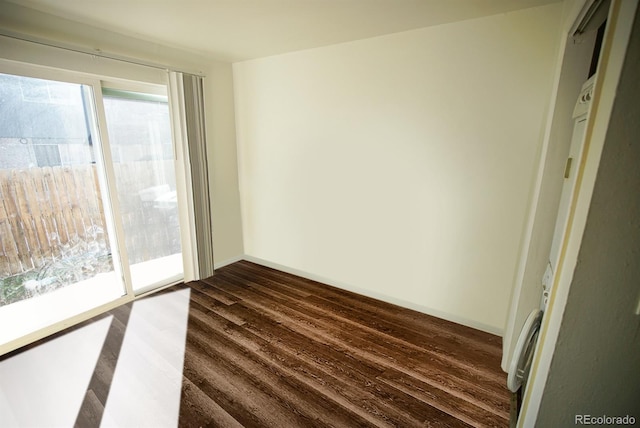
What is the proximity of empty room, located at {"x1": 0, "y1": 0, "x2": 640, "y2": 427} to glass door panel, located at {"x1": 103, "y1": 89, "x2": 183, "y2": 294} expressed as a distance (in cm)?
2

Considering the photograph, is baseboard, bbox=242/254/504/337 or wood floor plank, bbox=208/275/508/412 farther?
baseboard, bbox=242/254/504/337

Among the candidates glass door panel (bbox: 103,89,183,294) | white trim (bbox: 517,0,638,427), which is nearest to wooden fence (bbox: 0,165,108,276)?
glass door panel (bbox: 103,89,183,294)

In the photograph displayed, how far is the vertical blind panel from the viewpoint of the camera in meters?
2.91

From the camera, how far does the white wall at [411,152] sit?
6.66 ft

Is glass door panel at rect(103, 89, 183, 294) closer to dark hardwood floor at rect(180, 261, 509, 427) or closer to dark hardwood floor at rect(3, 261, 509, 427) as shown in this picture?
dark hardwood floor at rect(3, 261, 509, 427)

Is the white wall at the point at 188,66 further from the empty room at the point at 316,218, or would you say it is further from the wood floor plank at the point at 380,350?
the wood floor plank at the point at 380,350

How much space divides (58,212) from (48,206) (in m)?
0.08

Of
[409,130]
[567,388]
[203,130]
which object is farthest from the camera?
[203,130]

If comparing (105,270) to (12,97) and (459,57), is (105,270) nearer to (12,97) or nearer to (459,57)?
(12,97)

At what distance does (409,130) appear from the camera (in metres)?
2.44

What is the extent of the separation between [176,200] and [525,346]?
10.9 ft

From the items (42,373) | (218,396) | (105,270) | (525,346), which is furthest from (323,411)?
(105,270)

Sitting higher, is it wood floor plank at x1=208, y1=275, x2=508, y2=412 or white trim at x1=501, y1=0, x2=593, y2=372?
white trim at x1=501, y1=0, x2=593, y2=372

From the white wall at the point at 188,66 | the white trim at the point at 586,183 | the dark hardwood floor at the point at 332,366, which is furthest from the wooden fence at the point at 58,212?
the white trim at the point at 586,183
